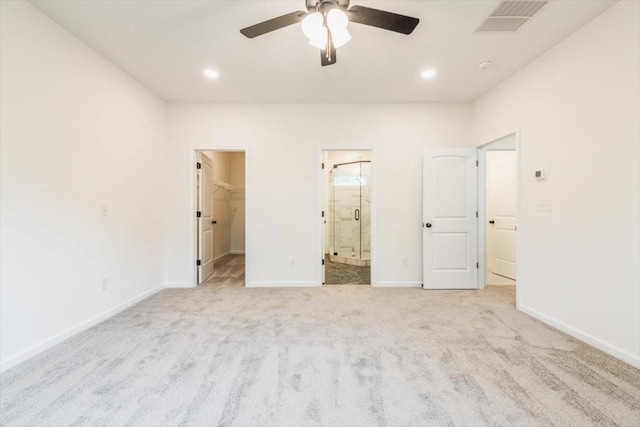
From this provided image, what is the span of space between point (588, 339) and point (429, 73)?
2.98 metres

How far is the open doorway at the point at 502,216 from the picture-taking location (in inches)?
167

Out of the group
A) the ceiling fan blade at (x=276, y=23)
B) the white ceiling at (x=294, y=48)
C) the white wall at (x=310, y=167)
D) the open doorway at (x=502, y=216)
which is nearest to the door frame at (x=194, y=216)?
the white wall at (x=310, y=167)

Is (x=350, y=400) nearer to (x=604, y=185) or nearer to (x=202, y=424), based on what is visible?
(x=202, y=424)

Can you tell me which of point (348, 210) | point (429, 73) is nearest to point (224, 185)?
point (348, 210)

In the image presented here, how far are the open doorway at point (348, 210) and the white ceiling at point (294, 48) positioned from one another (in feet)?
7.08

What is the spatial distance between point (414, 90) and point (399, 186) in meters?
1.30

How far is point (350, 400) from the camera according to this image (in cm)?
155

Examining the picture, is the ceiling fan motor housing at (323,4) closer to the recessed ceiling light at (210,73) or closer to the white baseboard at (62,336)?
the recessed ceiling light at (210,73)

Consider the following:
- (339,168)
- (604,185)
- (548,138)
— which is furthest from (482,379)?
(339,168)

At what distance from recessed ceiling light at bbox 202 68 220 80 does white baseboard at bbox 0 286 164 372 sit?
2.78 metres

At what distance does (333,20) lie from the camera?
5.53 feet

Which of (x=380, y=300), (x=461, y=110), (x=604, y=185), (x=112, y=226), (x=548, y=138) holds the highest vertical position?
(x=461, y=110)

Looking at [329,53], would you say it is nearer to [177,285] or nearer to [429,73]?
[429,73]

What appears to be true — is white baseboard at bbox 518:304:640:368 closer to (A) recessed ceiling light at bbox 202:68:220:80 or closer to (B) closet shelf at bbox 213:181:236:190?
(A) recessed ceiling light at bbox 202:68:220:80
